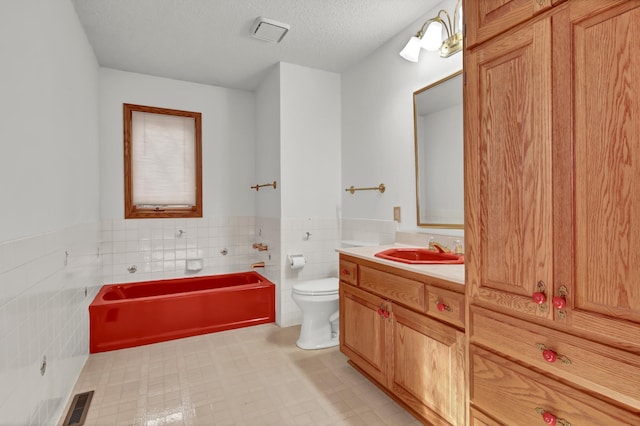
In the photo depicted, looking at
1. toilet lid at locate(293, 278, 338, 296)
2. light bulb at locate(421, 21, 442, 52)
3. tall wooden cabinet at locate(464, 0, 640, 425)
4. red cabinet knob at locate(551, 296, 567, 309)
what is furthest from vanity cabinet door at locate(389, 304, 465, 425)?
light bulb at locate(421, 21, 442, 52)

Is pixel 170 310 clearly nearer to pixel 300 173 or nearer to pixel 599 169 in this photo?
pixel 300 173

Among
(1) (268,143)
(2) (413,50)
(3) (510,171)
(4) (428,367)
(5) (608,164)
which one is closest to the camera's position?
(5) (608,164)

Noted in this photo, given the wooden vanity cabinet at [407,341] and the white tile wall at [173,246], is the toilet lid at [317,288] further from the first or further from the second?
the white tile wall at [173,246]

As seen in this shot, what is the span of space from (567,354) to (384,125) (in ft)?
6.88

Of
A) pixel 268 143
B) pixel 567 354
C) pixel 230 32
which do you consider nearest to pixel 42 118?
pixel 230 32

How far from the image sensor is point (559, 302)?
39.9 inches

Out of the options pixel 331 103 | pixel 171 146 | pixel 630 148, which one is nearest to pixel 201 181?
pixel 171 146

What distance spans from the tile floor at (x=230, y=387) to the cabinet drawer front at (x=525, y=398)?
2.09 feet

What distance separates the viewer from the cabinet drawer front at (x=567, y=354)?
0.88m

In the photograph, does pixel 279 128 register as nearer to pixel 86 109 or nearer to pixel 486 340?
pixel 86 109

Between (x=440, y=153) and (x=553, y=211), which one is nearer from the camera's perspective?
(x=553, y=211)

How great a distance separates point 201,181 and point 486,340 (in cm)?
314

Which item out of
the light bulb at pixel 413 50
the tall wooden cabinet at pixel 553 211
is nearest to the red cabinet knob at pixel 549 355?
the tall wooden cabinet at pixel 553 211

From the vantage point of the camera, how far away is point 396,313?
1.81 metres
